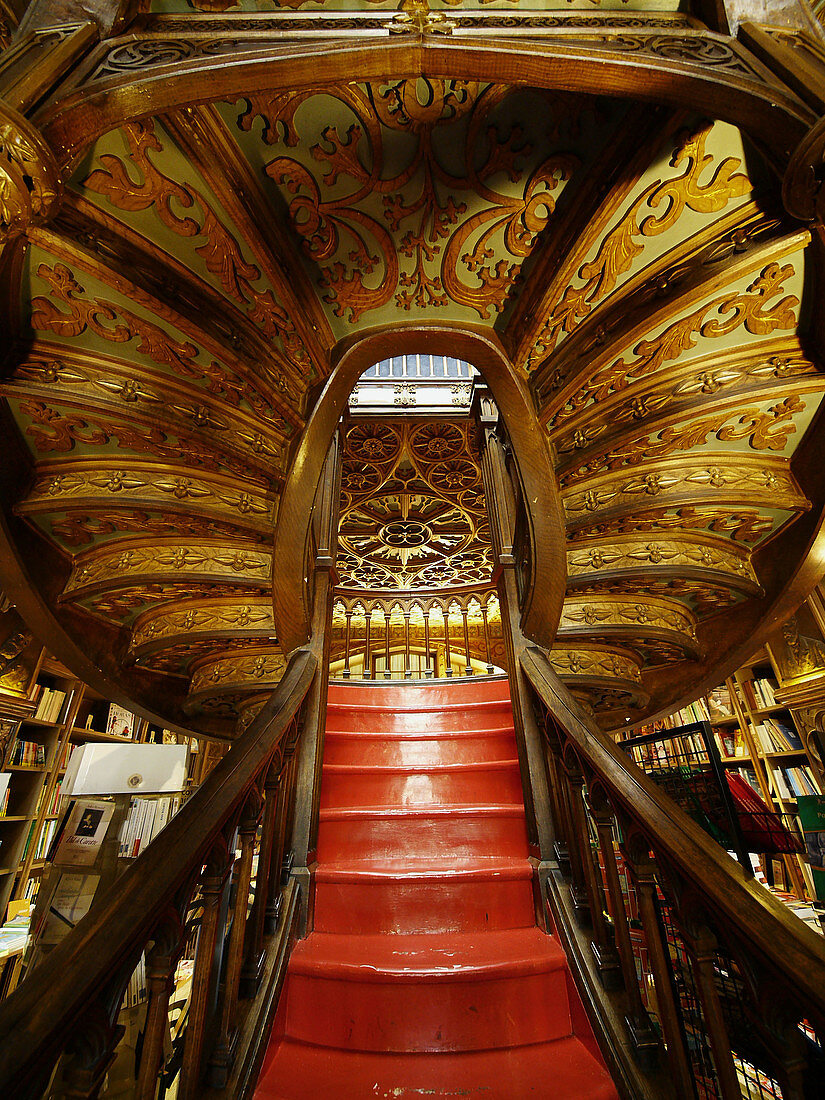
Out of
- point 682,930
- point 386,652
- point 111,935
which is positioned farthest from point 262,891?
point 386,652

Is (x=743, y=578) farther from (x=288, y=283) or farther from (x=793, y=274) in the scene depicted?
(x=288, y=283)

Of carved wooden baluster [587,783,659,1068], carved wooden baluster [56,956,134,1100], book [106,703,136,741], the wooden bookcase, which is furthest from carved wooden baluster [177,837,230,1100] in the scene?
book [106,703,136,741]

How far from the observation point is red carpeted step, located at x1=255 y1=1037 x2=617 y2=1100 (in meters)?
0.97

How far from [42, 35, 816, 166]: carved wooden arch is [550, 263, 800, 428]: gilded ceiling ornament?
2.07ft

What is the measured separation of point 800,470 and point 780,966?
7.36ft

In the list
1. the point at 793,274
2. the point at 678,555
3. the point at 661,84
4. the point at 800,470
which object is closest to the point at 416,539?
the point at 678,555

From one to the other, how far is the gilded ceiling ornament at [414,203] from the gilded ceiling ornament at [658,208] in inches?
8.5

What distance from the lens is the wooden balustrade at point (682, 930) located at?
28.8 inches

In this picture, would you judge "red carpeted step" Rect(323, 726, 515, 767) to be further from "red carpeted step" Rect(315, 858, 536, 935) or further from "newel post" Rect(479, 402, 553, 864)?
"red carpeted step" Rect(315, 858, 536, 935)

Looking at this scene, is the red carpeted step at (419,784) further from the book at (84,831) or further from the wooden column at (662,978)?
the book at (84,831)

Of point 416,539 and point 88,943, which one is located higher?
point 416,539

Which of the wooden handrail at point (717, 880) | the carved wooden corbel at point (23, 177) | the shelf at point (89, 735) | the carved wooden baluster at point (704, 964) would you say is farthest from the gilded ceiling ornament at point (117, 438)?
the shelf at point (89, 735)

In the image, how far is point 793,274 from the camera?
5.58 feet

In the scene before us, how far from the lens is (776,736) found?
4.28 metres
